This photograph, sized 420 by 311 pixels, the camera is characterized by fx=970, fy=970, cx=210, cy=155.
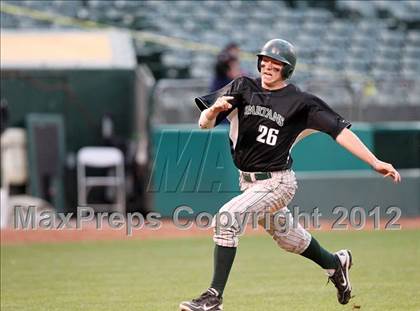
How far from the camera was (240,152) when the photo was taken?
6797mm

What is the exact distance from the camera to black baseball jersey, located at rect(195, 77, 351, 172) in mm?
6660

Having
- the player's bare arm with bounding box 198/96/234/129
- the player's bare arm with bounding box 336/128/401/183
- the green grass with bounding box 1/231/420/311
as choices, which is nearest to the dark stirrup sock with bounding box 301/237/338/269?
the green grass with bounding box 1/231/420/311

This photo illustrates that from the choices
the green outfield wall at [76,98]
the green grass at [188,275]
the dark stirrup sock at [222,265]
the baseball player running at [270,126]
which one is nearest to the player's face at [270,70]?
the baseball player running at [270,126]

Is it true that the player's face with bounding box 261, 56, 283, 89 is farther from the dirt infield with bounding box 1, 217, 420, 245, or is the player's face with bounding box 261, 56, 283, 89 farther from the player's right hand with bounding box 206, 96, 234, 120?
the dirt infield with bounding box 1, 217, 420, 245

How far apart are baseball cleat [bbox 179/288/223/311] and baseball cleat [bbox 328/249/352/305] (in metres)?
1.21

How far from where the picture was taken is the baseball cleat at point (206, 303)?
20.4ft

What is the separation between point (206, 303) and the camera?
626 centimetres

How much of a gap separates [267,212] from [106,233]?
770 cm

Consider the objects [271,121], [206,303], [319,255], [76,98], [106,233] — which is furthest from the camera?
[76,98]

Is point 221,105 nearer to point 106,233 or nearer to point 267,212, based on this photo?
point 267,212

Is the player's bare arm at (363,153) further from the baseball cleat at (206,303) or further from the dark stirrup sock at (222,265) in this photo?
the baseball cleat at (206,303)

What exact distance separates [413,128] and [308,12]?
5.24 metres

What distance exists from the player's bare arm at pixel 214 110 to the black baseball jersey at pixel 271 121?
52mm

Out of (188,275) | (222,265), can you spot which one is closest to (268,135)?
(222,265)
